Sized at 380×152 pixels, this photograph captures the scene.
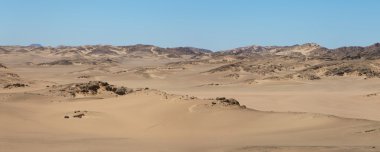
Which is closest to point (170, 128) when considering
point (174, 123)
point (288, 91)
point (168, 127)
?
point (168, 127)

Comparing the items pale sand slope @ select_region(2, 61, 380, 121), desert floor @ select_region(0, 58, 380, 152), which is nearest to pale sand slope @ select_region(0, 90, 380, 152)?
desert floor @ select_region(0, 58, 380, 152)

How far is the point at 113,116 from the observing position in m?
18.2

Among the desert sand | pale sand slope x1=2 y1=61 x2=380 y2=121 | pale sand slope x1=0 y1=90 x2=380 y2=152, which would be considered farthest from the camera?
pale sand slope x1=2 y1=61 x2=380 y2=121

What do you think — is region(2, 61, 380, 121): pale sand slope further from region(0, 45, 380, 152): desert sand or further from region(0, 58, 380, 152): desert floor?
region(0, 58, 380, 152): desert floor

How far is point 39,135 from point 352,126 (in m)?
8.24

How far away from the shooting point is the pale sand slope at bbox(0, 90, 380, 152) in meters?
12.4

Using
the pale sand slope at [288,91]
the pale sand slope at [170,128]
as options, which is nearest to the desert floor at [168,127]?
the pale sand slope at [170,128]

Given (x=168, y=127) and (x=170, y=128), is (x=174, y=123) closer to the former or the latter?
(x=168, y=127)

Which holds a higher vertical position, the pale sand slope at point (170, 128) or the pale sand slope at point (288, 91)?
the pale sand slope at point (288, 91)

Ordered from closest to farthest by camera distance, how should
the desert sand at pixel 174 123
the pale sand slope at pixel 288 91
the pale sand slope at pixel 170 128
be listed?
the pale sand slope at pixel 170 128
the desert sand at pixel 174 123
the pale sand slope at pixel 288 91

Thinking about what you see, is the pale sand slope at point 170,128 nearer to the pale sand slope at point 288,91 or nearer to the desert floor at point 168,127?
the desert floor at point 168,127

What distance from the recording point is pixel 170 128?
645 inches

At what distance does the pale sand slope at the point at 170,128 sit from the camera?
12.4m

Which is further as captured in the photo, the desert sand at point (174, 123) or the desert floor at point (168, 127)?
the desert sand at point (174, 123)
